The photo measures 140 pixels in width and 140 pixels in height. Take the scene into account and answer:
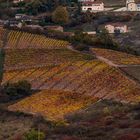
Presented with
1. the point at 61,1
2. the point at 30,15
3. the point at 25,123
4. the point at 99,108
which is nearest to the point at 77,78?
the point at 99,108

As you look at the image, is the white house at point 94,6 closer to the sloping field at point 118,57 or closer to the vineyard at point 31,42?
the vineyard at point 31,42

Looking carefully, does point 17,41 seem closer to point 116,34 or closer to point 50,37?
point 50,37

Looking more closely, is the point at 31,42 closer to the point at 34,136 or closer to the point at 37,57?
the point at 37,57

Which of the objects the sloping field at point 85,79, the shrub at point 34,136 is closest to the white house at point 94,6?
the sloping field at point 85,79

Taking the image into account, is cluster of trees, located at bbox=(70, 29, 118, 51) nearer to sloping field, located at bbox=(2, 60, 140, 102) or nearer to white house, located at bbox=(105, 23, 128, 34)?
sloping field, located at bbox=(2, 60, 140, 102)

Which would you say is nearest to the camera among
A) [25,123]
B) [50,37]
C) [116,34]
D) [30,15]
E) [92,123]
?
[92,123]

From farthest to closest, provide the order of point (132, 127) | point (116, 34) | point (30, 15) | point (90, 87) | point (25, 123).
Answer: point (30, 15)
point (116, 34)
point (90, 87)
point (25, 123)
point (132, 127)
